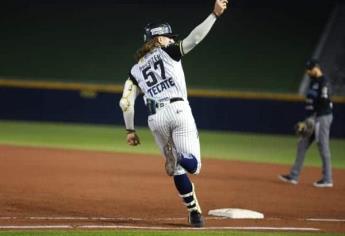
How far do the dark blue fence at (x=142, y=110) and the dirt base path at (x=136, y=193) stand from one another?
6528 mm

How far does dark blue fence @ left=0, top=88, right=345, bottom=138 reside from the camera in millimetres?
22628

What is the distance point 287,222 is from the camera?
8594mm

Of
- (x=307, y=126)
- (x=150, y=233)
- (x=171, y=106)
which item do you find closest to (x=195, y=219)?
(x=150, y=233)

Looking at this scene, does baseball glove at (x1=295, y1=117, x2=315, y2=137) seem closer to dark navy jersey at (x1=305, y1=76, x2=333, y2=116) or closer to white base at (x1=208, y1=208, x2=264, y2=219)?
dark navy jersey at (x1=305, y1=76, x2=333, y2=116)

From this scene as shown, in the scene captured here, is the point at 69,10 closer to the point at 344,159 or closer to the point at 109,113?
the point at 109,113

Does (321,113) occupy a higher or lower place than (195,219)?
higher

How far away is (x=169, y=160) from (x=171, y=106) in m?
0.53

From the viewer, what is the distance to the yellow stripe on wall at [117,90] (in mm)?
22650

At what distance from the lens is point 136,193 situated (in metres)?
11.4

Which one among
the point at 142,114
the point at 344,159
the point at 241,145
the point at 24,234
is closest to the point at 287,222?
the point at 24,234

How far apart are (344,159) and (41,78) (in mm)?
12800

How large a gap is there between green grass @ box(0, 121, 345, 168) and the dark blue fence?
24cm

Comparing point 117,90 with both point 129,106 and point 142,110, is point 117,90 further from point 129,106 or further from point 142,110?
point 129,106

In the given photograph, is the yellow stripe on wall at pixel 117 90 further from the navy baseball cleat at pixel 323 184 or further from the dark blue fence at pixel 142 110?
the navy baseball cleat at pixel 323 184
